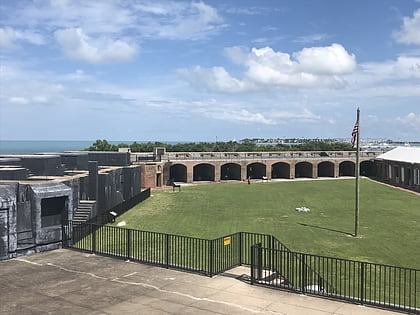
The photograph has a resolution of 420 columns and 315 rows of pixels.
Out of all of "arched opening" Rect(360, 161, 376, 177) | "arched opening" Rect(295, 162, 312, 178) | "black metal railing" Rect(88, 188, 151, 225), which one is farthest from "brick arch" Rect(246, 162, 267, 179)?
"black metal railing" Rect(88, 188, 151, 225)

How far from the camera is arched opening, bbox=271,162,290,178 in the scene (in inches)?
2391

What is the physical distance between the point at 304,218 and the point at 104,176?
12.9m

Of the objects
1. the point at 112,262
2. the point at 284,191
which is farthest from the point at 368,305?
the point at 284,191

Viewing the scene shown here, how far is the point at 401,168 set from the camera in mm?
51781

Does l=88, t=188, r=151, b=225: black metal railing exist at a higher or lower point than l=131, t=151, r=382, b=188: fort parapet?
lower

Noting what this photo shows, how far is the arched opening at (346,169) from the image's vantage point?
66625 mm

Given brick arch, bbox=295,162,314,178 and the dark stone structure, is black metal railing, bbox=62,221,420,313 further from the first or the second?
brick arch, bbox=295,162,314,178

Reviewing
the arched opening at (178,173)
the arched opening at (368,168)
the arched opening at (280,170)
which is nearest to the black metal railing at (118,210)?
the arched opening at (178,173)

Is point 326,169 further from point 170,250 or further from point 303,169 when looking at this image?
point 170,250

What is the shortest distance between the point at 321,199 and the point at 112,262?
1064 inches

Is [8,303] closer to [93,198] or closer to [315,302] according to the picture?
[315,302]

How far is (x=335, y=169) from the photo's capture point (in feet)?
206

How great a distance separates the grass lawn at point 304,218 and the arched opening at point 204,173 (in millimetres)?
12423

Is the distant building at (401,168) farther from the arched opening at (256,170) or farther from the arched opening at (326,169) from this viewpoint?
the arched opening at (256,170)
